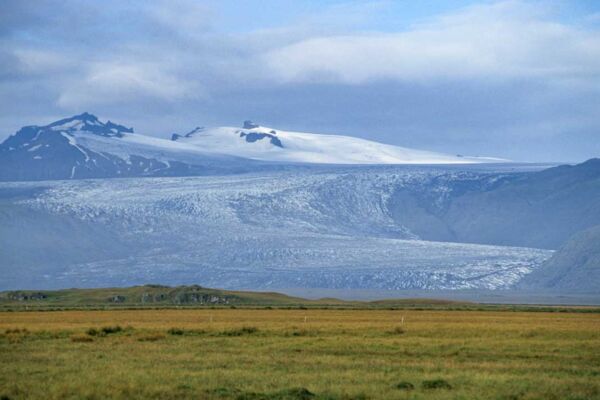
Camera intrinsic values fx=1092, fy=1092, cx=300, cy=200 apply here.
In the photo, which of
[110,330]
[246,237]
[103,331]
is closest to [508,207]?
[246,237]

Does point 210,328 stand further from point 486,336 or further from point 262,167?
point 262,167

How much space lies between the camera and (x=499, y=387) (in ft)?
62.5

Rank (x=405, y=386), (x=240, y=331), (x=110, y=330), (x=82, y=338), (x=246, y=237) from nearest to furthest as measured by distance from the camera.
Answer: (x=405, y=386) → (x=82, y=338) → (x=240, y=331) → (x=110, y=330) → (x=246, y=237)

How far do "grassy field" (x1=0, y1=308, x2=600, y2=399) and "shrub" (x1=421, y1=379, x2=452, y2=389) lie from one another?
35 millimetres

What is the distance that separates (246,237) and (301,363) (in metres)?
99.7

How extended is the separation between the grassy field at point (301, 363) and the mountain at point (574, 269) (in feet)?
245

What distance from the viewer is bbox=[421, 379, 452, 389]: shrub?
62.9 ft

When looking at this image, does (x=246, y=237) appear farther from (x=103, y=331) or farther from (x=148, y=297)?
(x=103, y=331)

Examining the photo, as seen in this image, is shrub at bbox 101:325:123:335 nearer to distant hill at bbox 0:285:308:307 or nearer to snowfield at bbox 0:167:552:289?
distant hill at bbox 0:285:308:307

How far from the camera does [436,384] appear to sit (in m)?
19.4

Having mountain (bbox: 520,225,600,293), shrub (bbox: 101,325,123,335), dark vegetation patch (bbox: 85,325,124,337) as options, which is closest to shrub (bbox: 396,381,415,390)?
dark vegetation patch (bbox: 85,325,124,337)

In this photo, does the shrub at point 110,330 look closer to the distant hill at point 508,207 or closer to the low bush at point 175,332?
the low bush at point 175,332

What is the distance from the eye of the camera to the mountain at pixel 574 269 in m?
106

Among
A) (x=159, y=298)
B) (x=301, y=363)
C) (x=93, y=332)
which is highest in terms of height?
(x=301, y=363)
